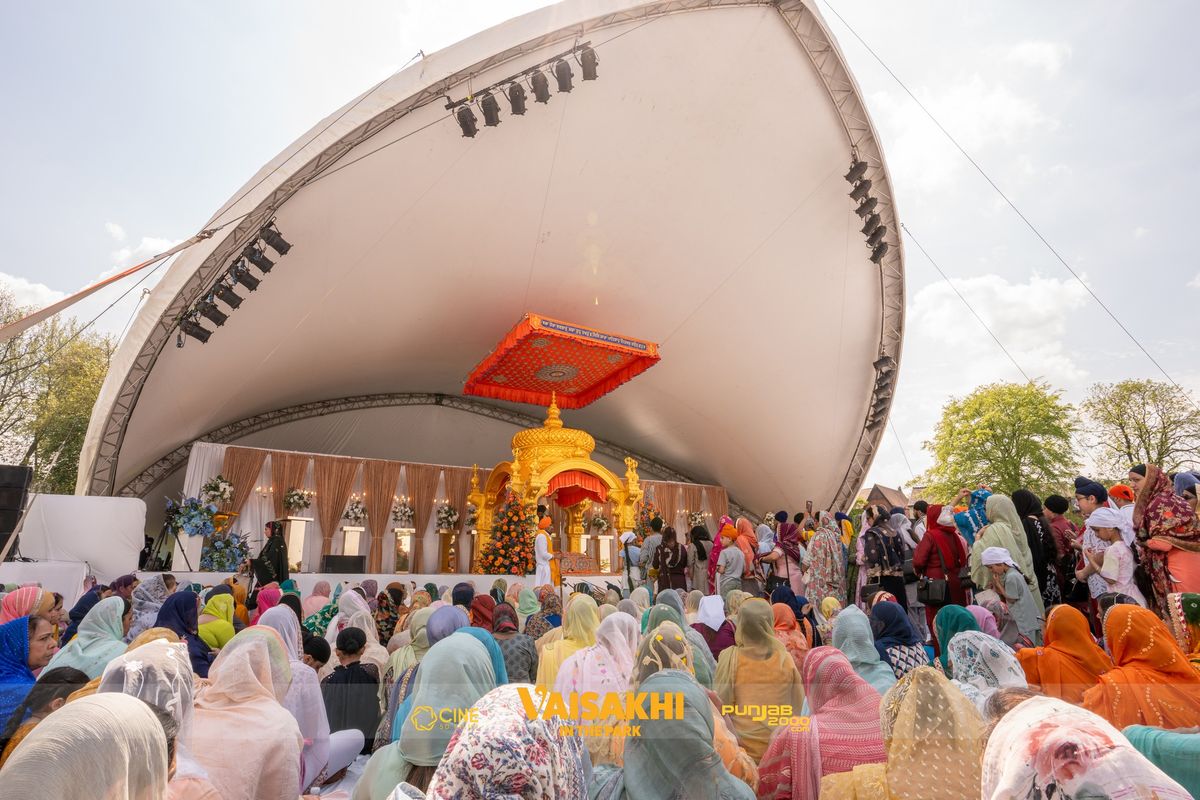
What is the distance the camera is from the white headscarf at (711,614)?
13.4 feet

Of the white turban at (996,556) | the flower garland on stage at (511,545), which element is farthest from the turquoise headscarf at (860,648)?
the flower garland on stage at (511,545)

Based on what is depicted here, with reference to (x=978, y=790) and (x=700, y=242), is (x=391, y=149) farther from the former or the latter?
(x=978, y=790)

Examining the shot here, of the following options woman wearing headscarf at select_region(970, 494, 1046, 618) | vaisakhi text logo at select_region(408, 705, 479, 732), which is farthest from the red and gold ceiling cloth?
vaisakhi text logo at select_region(408, 705, 479, 732)

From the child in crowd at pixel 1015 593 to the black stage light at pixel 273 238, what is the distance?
8228 mm

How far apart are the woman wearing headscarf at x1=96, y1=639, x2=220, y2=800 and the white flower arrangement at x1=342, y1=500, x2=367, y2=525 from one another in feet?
39.6

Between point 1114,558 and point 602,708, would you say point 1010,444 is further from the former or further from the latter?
point 602,708

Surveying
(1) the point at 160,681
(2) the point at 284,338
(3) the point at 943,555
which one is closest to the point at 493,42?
(2) the point at 284,338

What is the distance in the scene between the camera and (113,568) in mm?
8547

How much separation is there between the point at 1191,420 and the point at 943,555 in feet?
63.3

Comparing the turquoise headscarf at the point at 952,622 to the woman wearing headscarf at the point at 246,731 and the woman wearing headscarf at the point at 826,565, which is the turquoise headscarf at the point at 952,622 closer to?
the woman wearing headscarf at the point at 246,731

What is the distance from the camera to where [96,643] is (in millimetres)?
2982

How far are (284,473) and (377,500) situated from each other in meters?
1.85

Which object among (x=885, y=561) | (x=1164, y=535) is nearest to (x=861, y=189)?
(x=885, y=561)

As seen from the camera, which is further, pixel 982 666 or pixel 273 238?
pixel 273 238
